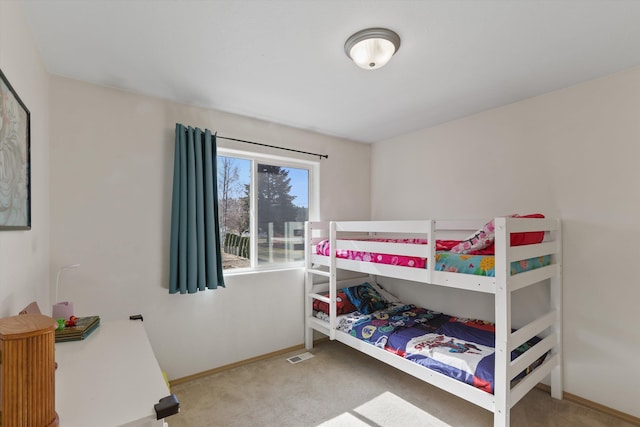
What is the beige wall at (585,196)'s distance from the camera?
2129 millimetres

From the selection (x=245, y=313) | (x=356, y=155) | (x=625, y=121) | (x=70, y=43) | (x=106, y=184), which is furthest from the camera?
(x=356, y=155)

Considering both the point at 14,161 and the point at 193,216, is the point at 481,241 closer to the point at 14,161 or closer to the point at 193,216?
the point at 193,216

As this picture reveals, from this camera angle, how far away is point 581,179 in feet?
7.64

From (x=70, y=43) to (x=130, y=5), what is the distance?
0.63m

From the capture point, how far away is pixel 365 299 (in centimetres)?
319

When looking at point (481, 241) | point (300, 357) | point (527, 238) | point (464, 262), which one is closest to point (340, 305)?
point (300, 357)

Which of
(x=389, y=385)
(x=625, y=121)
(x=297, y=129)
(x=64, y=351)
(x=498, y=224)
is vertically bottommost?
(x=389, y=385)

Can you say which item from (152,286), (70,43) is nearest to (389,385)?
(152,286)

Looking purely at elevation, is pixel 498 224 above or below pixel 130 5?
below

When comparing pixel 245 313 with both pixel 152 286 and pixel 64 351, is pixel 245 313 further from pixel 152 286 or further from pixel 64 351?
pixel 64 351

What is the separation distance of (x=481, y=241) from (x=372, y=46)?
142cm

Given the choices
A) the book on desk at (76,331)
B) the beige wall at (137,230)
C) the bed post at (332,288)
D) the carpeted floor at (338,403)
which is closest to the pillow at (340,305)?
the bed post at (332,288)

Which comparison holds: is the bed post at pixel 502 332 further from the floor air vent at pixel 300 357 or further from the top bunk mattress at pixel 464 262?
the floor air vent at pixel 300 357

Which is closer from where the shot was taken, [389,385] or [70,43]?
[70,43]
